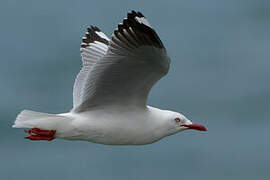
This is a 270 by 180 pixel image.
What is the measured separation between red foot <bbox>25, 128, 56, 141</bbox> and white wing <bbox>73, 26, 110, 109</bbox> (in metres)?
0.53

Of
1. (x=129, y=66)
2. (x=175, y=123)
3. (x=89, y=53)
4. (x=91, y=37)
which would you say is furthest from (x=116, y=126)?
(x=91, y=37)

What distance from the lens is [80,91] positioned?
8070mm

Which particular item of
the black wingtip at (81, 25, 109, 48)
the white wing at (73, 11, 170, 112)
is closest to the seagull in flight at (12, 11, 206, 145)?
the white wing at (73, 11, 170, 112)

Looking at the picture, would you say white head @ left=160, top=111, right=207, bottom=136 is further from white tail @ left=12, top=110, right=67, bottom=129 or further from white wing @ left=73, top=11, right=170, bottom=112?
white tail @ left=12, top=110, right=67, bottom=129

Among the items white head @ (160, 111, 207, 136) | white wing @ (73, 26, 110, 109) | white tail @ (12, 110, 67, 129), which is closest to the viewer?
Answer: white tail @ (12, 110, 67, 129)

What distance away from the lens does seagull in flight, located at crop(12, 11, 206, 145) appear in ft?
22.4

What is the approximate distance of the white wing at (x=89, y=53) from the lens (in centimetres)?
805

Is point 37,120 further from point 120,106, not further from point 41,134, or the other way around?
point 120,106

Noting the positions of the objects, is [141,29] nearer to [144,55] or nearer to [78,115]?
[144,55]

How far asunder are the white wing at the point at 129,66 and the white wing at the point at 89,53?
29 centimetres

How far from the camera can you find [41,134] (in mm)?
7414

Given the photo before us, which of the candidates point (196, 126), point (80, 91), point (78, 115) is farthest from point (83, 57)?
point (196, 126)

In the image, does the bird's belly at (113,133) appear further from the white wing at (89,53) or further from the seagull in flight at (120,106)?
the white wing at (89,53)

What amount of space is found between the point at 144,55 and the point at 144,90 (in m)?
0.57
